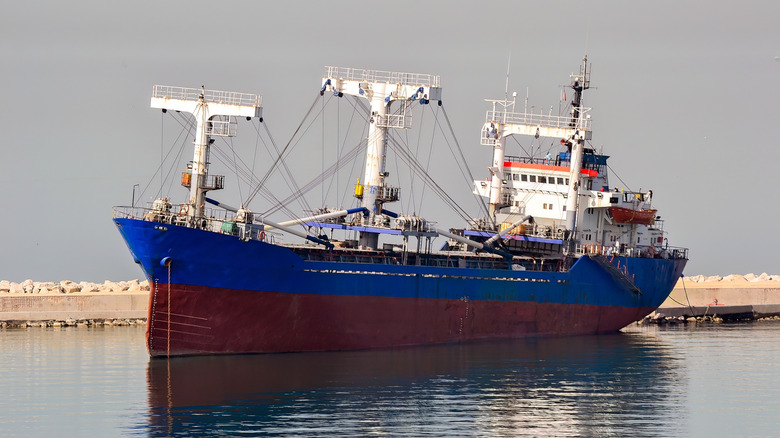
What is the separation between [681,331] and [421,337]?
14.0m

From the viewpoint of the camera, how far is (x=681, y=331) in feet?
174

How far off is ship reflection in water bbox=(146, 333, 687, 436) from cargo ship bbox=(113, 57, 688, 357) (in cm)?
109

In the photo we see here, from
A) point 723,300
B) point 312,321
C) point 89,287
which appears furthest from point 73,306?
point 723,300

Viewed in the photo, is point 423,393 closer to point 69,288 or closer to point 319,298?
point 319,298

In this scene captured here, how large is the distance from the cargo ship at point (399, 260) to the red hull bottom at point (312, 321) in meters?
0.04

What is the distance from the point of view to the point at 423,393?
34.4 metres

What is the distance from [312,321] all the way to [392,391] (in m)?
7.43

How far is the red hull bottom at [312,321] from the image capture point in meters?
39.3

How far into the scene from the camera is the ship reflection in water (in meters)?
30.4

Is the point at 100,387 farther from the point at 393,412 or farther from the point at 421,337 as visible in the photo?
the point at 421,337

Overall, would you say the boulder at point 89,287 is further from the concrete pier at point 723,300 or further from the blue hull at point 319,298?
the concrete pier at point 723,300

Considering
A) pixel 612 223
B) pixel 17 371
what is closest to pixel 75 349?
pixel 17 371

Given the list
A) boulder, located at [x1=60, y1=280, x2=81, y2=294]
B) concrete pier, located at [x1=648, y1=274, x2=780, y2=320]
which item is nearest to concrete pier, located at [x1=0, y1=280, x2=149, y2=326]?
boulder, located at [x1=60, y1=280, x2=81, y2=294]

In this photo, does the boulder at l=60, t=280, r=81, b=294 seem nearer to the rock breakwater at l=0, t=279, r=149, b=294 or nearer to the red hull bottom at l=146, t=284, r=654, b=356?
the rock breakwater at l=0, t=279, r=149, b=294
